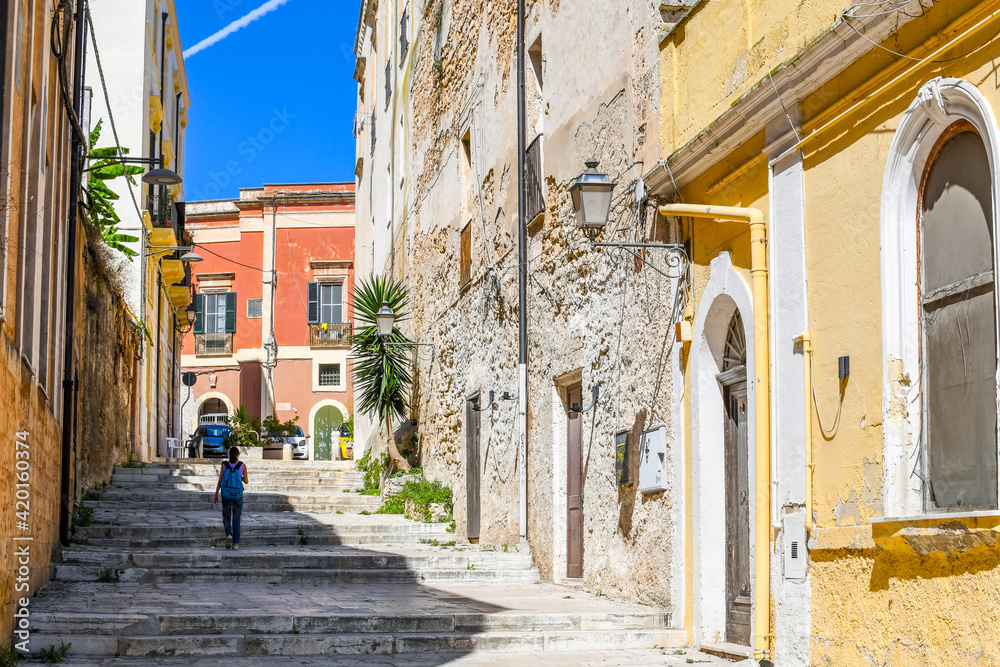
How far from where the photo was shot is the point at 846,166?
6840mm

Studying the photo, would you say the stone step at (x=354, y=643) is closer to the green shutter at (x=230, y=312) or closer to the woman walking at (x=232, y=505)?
the woman walking at (x=232, y=505)

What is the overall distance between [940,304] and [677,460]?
3.46m

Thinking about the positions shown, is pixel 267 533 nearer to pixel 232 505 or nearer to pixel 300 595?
pixel 232 505

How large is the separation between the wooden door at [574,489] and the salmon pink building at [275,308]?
1119 inches

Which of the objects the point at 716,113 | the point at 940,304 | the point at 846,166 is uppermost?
the point at 716,113

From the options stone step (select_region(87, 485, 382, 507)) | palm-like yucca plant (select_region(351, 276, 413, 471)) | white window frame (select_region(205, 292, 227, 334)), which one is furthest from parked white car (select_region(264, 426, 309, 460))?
palm-like yucca plant (select_region(351, 276, 413, 471))

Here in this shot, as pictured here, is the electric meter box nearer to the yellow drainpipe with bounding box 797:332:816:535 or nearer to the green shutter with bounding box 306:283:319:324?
the yellow drainpipe with bounding box 797:332:816:535

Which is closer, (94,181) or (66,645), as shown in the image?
(66,645)

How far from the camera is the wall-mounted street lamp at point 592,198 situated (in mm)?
9055

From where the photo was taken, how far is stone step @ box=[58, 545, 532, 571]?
Answer: 39.0 feet

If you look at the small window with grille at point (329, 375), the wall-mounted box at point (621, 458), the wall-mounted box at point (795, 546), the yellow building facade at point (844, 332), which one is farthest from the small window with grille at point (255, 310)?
the wall-mounted box at point (795, 546)

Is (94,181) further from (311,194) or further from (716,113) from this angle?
(311,194)

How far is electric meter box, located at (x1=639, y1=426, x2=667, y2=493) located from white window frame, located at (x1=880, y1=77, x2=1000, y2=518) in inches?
129

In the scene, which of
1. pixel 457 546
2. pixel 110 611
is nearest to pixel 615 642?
pixel 110 611
